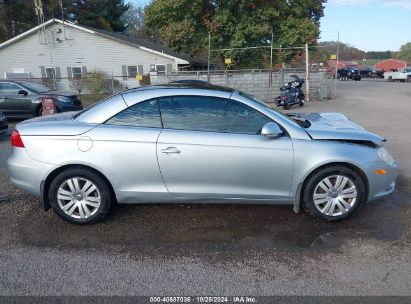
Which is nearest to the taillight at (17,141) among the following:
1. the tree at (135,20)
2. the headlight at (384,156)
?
the headlight at (384,156)

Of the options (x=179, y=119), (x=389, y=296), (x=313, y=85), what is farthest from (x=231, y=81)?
(x=389, y=296)

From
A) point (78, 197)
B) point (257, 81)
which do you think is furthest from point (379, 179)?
point (257, 81)

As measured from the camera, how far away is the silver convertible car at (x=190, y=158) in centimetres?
349

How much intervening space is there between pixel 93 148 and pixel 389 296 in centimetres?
307

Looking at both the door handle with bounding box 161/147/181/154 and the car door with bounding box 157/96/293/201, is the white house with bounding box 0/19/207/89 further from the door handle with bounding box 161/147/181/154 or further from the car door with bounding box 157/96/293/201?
the door handle with bounding box 161/147/181/154


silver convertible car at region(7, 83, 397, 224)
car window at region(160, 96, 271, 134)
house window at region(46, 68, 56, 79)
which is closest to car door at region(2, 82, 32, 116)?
silver convertible car at region(7, 83, 397, 224)

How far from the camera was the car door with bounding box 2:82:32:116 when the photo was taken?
11148 mm

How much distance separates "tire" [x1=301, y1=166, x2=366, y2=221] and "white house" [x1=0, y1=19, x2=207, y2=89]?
906 inches

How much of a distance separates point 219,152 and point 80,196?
5.39 feet

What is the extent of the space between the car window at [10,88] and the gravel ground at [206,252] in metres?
8.50

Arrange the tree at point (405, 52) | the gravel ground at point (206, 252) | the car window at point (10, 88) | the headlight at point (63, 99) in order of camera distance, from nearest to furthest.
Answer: the gravel ground at point (206, 252) → the headlight at point (63, 99) → the car window at point (10, 88) → the tree at point (405, 52)

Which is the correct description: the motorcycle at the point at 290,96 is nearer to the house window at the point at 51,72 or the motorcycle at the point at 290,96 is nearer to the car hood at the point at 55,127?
the car hood at the point at 55,127

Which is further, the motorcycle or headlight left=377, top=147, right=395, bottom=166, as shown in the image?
the motorcycle

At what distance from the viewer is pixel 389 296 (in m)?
2.57
